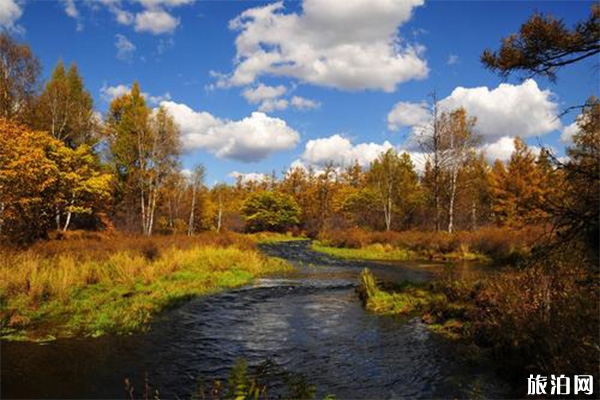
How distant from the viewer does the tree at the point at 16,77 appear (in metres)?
26.2

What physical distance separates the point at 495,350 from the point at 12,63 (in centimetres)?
2995

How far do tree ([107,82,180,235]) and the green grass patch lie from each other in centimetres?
2051

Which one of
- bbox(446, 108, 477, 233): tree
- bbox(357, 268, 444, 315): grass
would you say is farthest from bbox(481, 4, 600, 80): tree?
bbox(446, 108, 477, 233): tree

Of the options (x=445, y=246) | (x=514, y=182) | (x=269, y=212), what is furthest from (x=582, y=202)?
(x=269, y=212)

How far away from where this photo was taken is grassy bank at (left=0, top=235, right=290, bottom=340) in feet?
35.0

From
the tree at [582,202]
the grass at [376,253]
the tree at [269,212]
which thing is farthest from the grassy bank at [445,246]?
the tree at [269,212]

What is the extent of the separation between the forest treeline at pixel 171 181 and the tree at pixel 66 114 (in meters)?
0.10

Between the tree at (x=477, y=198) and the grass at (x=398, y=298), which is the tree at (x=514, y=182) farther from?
the grass at (x=398, y=298)

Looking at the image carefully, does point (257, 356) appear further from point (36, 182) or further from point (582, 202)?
point (36, 182)

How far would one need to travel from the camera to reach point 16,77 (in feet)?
88.9

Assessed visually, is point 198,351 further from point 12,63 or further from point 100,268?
point 12,63

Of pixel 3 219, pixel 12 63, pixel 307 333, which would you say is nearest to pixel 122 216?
pixel 12 63

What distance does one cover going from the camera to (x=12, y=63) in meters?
26.9

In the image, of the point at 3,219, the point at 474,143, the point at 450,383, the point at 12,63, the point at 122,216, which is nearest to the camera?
the point at 450,383
